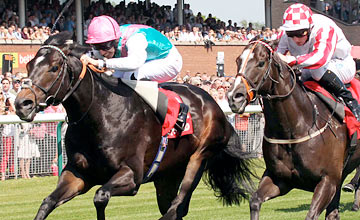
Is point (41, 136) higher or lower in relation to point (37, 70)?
Result: lower

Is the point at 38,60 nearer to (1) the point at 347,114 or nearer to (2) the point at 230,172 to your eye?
(1) the point at 347,114

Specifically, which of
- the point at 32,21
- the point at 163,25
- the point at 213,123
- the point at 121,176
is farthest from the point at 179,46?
the point at 121,176

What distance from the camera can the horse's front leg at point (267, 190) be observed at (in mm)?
5277

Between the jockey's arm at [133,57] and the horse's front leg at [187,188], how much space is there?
1.28 m

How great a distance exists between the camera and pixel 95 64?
5359 millimetres

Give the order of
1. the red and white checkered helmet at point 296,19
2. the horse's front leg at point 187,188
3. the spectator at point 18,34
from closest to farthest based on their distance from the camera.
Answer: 1. the red and white checkered helmet at point 296,19
2. the horse's front leg at point 187,188
3. the spectator at point 18,34

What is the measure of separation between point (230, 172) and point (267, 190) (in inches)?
65.9

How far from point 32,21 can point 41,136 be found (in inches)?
412

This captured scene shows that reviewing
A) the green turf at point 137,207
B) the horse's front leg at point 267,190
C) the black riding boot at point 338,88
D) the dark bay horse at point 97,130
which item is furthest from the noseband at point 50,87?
the green turf at point 137,207

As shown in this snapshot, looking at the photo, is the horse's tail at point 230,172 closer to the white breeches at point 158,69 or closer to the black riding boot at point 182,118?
the black riding boot at point 182,118

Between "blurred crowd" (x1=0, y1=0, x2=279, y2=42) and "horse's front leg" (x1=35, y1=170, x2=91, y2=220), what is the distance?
11.7 m

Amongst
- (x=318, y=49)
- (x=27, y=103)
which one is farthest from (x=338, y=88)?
(x=27, y=103)

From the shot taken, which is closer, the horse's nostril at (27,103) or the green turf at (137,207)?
the horse's nostril at (27,103)

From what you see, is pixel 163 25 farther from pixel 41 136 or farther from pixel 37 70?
pixel 37 70
